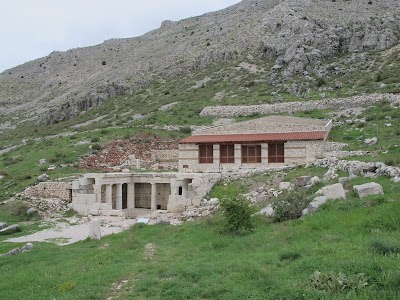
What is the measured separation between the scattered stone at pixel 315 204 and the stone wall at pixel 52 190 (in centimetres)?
2094

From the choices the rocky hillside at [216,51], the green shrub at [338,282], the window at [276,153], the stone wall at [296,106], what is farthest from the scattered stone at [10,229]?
the rocky hillside at [216,51]

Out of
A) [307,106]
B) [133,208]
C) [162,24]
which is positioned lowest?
[133,208]

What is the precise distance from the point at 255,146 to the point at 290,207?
17494 millimetres

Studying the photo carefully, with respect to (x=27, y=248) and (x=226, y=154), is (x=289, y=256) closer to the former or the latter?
(x=27, y=248)

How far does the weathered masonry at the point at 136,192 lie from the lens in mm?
29969

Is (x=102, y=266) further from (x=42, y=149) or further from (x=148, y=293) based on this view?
(x=42, y=149)

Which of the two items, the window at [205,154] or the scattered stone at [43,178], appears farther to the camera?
the window at [205,154]

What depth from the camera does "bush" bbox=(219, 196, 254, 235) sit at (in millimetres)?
16891

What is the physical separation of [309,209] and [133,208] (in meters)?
20.4

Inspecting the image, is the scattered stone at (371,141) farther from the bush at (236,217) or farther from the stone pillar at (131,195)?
the bush at (236,217)

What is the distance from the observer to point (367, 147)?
3266 cm

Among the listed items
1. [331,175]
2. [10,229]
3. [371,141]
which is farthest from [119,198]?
[371,141]

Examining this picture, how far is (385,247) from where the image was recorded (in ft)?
35.7

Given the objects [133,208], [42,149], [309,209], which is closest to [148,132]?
[42,149]
